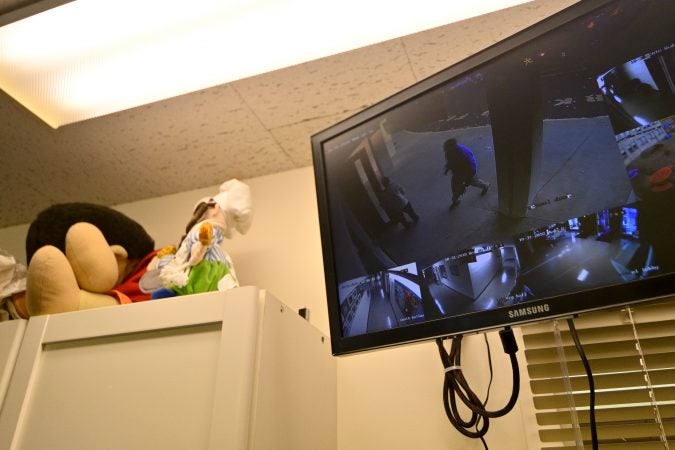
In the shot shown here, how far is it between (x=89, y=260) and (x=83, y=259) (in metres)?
0.02

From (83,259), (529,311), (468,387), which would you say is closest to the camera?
(529,311)

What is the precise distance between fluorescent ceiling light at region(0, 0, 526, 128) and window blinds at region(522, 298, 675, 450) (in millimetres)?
850

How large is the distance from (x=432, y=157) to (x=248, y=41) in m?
0.61

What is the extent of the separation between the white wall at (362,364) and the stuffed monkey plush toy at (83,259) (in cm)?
36

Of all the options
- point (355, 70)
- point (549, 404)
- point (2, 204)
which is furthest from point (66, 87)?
point (549, 404)

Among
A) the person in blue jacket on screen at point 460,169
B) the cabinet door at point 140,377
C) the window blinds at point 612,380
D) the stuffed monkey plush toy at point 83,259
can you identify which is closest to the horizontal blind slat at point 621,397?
the window blinds at point 612,380

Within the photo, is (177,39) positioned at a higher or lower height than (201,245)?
higher

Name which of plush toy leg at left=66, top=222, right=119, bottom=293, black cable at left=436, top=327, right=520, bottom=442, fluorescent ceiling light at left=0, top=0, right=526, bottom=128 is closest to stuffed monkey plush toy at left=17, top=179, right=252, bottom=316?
plush toy leg at left=66, top=222, right=119, bottom=293

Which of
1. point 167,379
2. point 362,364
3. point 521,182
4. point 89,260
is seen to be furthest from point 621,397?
point 89,260

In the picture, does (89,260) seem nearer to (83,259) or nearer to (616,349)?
(83,259)

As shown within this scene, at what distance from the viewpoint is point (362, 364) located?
1.39m

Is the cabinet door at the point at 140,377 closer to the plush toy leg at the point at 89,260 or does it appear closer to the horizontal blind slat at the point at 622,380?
the plush toy leg at the point at 89,260

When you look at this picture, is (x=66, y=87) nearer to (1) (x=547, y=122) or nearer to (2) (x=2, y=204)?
(2) (x=2, y=204)

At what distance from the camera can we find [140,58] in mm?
1302
